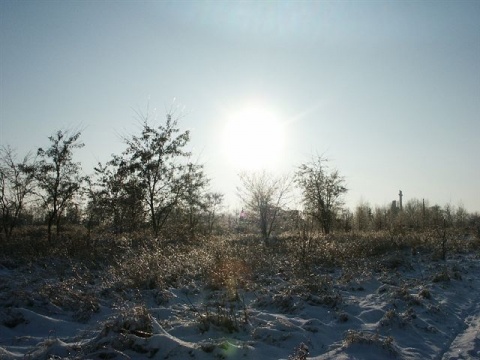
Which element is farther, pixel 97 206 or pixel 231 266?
pixel 97 206

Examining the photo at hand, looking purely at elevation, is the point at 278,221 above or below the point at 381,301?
above

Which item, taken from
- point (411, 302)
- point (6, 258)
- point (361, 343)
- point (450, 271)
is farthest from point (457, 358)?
point (6, 258)

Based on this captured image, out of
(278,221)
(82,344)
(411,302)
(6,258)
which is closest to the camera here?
(82,344)

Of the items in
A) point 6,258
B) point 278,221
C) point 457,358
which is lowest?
point 457,358

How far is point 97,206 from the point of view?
2300cm

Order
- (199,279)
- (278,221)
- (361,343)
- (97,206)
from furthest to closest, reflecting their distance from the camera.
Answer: (278,221), (97,206), (199,279), (361,343)

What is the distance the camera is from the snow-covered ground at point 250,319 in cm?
521

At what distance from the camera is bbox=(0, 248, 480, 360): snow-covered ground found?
17.1ft

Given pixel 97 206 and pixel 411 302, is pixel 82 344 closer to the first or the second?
pixel 411 302

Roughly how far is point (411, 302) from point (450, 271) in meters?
3.73

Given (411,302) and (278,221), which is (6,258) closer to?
(411,302)

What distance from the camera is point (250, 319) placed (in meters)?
6.43

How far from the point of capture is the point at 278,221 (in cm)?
3086

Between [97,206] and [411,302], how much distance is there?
19393mm
